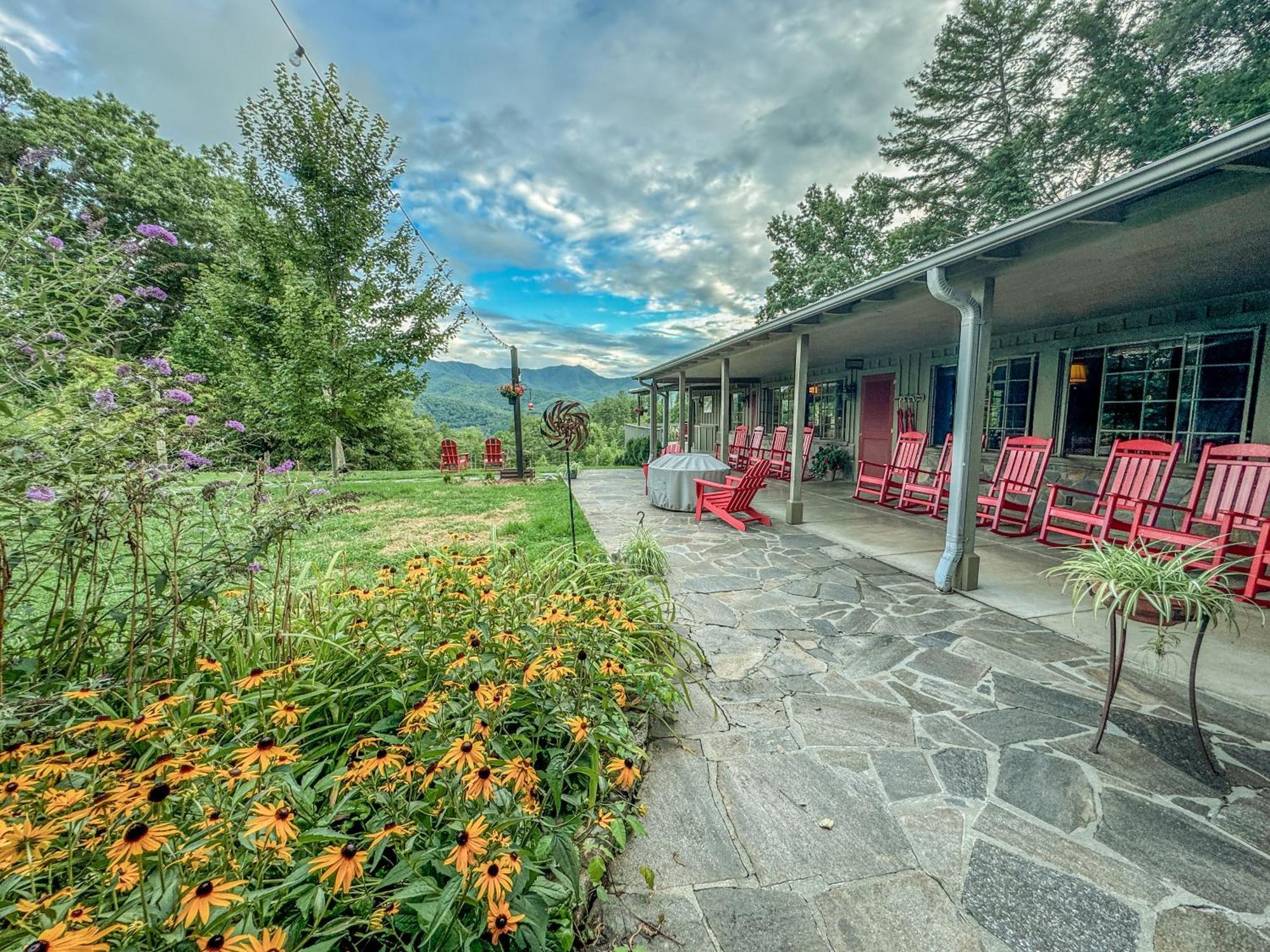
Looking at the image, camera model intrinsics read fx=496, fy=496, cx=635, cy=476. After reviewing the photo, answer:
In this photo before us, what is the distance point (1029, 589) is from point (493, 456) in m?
11.2

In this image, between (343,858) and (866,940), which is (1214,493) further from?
(343,858)

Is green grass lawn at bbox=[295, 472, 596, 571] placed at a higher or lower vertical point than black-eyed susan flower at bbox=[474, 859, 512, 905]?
lower

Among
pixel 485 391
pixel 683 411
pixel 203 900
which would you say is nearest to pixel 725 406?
pixel 683 411

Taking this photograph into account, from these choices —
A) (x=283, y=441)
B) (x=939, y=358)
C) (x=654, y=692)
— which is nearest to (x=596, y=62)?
(x=939, y=358)

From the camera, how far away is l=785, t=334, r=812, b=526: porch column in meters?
5.75

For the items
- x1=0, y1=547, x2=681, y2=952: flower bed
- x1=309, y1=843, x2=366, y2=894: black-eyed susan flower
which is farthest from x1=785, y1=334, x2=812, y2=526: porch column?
x1=309, y1=843, x2=366, y2=894: black-eyed susan flower

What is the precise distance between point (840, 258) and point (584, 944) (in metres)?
20.9

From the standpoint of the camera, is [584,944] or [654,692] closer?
[584,944]

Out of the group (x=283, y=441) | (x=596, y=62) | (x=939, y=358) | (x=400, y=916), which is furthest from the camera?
(x=283, y=441)

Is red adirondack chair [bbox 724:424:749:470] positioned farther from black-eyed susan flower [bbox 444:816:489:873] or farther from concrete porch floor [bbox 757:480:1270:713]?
black-eyed susan flower [bbox 444:816:489:873]

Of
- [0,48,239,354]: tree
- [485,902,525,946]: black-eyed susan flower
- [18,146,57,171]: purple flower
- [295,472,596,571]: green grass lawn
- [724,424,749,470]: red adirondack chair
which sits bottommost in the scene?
[295,472,596,571]: green grass lawn

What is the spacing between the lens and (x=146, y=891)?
0.88 metres

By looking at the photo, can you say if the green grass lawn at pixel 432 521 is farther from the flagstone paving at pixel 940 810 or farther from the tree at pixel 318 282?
the flagstone paving at pixel 940 810

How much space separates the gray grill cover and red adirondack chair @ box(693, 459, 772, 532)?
32 centimetres
